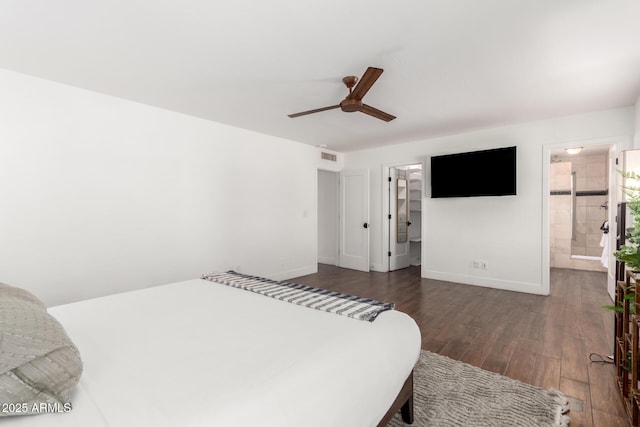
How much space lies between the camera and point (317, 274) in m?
5.63

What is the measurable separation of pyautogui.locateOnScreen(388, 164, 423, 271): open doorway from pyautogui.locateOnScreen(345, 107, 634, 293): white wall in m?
0.66

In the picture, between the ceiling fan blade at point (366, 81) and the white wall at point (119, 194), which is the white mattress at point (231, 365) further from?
the ceiling fan blade at point (366, 81)

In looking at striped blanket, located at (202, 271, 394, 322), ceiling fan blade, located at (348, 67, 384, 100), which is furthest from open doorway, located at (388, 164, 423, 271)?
striped blanket, located at (202, 271, 394, 322)

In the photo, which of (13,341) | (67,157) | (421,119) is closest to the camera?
(13,341)

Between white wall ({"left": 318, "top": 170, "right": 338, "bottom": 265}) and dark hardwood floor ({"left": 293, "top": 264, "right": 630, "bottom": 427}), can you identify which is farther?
white wall ({"left": 318, "top": 170, "right": 338, "bottom": 265})

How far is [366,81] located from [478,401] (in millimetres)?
2401

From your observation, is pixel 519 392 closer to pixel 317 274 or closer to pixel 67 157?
pixel 317 274

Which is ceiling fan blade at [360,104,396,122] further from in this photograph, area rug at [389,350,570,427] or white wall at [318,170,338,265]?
white wall at [318,170,338,265]

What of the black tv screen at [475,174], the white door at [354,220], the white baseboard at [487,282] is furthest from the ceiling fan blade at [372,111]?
the white baseboard at [487,282]

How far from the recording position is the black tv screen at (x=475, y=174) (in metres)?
4.31

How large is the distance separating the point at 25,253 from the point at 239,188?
2385 mm

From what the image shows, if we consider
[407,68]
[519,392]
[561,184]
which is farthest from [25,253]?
[561,184]

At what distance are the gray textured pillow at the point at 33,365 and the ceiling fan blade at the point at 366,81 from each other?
7.69 feet

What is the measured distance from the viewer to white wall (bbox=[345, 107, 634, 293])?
158 inches
